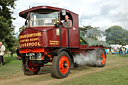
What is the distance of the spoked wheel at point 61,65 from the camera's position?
224 inches

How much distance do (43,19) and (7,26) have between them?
9.53 meters

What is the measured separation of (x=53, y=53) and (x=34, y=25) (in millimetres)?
1484

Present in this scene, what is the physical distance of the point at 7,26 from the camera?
47.3ft

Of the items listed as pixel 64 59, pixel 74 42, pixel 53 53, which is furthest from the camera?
pixel 74 42

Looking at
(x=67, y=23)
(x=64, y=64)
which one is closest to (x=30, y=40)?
(x=64, y=64)

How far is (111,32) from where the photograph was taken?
90312 mm

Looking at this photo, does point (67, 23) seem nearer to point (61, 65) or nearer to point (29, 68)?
point (61, 65)

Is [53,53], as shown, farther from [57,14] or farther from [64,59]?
[57,14]

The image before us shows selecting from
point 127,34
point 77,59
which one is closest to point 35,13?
point 77,59

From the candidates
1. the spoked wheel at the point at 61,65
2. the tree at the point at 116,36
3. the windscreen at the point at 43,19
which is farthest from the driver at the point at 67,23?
the tree at the point at 116,36

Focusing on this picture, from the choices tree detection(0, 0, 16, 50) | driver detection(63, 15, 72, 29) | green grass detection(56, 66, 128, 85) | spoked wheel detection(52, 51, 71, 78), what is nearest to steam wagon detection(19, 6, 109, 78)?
spoked wheel detection(52, 51, 71, 78)

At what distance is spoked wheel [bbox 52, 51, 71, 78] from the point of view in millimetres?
5699

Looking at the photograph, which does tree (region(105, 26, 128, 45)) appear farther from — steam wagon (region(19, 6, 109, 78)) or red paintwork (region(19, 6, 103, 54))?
steam wagon (region(19, 6, 109, 78))

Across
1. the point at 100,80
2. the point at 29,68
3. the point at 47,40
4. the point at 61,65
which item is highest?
the point at 47,40
